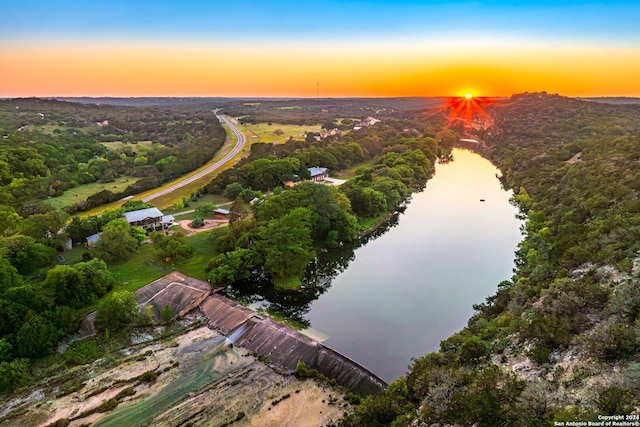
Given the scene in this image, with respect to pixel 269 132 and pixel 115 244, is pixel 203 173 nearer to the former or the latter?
pixel 115 244

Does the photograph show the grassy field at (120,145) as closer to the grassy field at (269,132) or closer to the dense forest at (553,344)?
the grassy field at (269,132)

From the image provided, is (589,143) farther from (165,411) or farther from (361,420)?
(165,411)

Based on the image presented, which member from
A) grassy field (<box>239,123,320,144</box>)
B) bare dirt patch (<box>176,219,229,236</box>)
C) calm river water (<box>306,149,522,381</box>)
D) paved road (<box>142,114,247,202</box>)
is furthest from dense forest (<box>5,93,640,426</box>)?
grassy field (<box>239,123,320,144</box>)

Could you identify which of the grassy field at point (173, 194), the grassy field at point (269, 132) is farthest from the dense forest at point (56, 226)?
the grassy field at point (269, 132)

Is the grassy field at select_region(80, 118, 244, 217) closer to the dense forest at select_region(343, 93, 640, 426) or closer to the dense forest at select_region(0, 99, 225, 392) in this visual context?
the dense forest at select_region(0, 99, 225, 392)

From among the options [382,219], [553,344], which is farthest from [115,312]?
[382,219]

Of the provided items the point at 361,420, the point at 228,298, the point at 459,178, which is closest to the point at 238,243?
the point at 228,298
